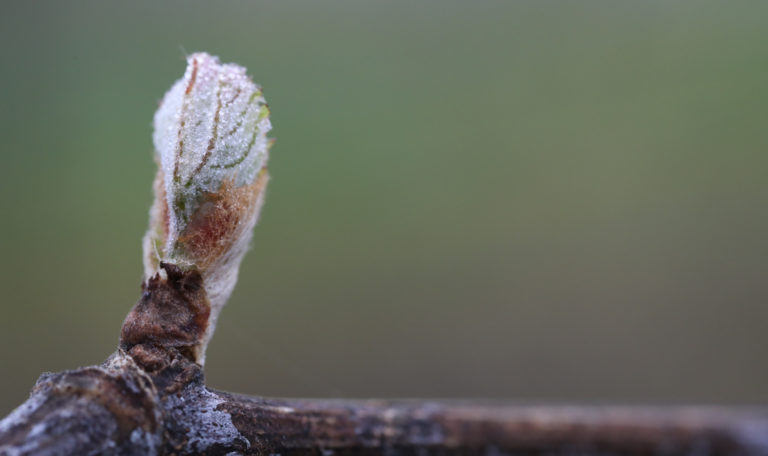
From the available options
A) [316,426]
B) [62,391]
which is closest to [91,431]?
[62,391]

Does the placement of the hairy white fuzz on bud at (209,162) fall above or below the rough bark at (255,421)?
above

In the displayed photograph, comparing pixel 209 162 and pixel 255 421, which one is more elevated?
pixel 209 162

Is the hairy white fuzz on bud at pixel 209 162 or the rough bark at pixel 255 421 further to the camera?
the hairy white fuzz on bud at pixel 209 162

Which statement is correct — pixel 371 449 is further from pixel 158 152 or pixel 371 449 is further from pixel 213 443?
pixel 158 152
